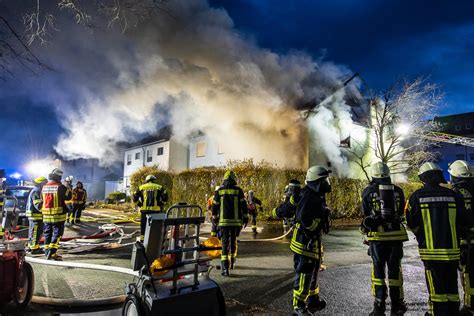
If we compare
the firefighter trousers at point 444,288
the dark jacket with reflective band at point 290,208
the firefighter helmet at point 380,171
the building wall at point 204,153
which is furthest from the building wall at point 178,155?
the firefighter trousers at point 444,288

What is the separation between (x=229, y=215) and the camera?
5.66 m

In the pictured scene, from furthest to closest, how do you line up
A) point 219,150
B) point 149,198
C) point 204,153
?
point 204,153, point 219,150, point 149,198

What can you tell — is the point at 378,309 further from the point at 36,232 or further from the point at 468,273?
the point at 36,232

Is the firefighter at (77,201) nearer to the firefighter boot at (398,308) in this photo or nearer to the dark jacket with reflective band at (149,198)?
the dark jacket with reflective band at (149,198)

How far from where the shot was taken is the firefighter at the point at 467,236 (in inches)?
149

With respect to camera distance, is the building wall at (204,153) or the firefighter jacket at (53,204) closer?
the firefighter jacket at (53,204)

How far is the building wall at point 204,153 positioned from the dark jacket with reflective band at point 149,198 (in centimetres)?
1430

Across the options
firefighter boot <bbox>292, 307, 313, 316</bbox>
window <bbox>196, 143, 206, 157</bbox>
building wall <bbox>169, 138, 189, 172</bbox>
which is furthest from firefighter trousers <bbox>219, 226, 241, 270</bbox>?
building wall <bbox>169, 138, 189, 172</bbox>

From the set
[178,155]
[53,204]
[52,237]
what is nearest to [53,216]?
[53,204]

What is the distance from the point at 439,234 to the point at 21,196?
49.0 feet

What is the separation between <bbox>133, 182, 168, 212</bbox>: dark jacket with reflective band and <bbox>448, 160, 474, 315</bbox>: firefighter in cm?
609

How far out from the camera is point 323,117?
19.5m

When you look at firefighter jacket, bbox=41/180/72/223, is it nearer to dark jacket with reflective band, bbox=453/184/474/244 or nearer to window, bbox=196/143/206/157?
dark jacket with reflective band, bbox=453/184/474/244

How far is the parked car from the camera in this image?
12.5 meters
